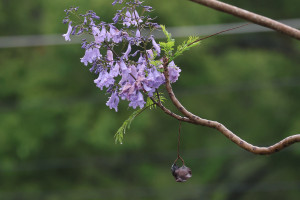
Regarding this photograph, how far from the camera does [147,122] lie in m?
13.4

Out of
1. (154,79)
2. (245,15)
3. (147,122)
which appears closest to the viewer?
(245,15)

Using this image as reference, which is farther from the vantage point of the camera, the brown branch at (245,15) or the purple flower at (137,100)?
the purple flower at (137,100)

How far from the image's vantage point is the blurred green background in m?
13.9

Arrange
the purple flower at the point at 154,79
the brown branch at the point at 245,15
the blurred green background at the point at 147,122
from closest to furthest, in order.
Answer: the brown branch at the point at 245,15 → the purple flower at the point at 154,79 → the blurred green background at the point at 147,122

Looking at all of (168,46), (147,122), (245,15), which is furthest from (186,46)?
(147,122)

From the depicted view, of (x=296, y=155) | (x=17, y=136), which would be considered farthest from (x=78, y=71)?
(x=296, y=155)

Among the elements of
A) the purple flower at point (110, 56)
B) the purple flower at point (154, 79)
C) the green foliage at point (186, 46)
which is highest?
the green foliage at point (186, 46)

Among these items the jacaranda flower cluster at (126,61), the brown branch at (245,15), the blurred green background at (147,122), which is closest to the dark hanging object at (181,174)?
the jacaranda flower cluster at (126,61)

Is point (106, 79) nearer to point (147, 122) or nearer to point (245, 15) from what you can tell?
point (245, 15)

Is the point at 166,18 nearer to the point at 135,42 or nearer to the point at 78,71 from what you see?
the point at 78,71

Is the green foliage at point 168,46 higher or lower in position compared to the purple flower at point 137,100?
higher

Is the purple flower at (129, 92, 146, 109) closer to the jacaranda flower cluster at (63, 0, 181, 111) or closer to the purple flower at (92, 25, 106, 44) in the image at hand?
the jacaranda flower cluster at (63, 0, 181, 111)

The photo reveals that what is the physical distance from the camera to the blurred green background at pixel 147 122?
13852 mm

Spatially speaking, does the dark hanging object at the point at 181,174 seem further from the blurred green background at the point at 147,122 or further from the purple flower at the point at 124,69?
the blurred green background at the point at 147,122
